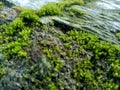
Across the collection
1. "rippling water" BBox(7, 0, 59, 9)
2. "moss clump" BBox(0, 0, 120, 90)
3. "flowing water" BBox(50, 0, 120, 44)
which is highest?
"rippling water" BBox(7, 0, 59, 9)

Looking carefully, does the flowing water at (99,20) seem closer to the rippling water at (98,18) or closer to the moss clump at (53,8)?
the rippling water at (98,18)

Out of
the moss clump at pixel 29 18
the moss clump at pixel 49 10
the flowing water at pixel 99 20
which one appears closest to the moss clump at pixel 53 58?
the moss clump at pixel 29 18

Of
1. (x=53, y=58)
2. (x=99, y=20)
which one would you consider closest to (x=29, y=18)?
(x=53, y=58)

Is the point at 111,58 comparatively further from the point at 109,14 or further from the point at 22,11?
the point at 22,11

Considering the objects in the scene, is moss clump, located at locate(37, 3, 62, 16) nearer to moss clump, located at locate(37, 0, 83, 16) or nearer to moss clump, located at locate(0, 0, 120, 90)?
moss clump, located at locate(37, 0, 83, 16)

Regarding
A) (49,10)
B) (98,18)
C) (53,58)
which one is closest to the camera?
(53,58)

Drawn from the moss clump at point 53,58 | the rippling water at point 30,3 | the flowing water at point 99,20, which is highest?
the rippling water at point 30,3

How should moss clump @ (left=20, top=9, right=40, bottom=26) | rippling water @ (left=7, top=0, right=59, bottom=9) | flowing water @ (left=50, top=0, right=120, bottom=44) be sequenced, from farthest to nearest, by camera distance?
1. rippling water @ (left=7, top=0, right=59, bottom=9)
2. flowing water @ (left=50, top=0, right=120, bottom=44)
3. moss clump @ (left=20, top=9, right=40, bottom=26)

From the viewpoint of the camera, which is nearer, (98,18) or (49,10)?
(49,10)

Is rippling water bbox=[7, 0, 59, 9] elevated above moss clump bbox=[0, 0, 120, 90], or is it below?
above

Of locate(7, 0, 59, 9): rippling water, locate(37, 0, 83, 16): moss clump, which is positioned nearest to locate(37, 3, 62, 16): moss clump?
locate(37, 0, 83, 16): moss clump

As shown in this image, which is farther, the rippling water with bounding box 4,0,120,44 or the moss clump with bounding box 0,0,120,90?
the rippling water with bounding box 4,0,120,44

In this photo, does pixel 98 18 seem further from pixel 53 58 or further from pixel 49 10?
pixel 53 58
